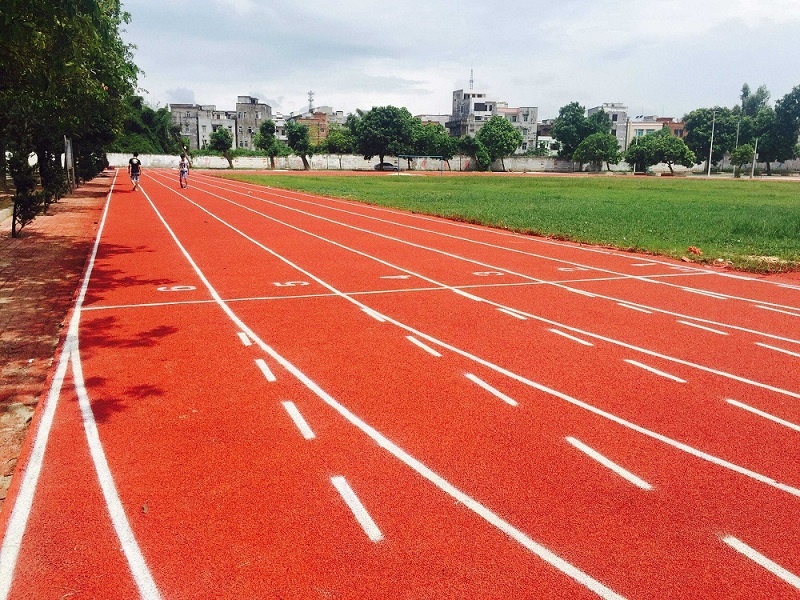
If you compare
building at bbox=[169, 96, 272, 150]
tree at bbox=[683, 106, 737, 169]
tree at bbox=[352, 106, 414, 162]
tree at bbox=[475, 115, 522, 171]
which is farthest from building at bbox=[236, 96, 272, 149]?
tree at bbox=[683, 106, 737, 169]

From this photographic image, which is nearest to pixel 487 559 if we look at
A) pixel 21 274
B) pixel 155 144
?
pixel 21 274

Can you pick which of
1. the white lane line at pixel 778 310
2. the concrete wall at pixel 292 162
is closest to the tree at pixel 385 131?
the concrete wall at pixel 292 162

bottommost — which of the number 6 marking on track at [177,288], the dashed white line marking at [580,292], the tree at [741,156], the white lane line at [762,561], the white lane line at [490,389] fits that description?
the white lane line at [762,561]

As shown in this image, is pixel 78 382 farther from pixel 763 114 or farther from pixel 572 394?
pixel 763 114

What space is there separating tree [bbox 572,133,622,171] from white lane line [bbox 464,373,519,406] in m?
87.1

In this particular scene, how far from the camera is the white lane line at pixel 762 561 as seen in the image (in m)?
3.14

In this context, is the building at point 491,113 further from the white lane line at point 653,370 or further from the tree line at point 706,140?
the white lane line at point 653,370

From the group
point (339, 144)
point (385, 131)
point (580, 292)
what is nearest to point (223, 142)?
point (339, 144)

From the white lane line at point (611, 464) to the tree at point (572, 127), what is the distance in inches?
3745

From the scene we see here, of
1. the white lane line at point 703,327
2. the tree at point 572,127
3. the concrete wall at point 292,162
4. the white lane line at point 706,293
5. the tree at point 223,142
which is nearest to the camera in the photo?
the white lane line at point 703,327

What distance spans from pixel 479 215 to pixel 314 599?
1896cm

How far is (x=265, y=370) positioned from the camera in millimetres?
6051

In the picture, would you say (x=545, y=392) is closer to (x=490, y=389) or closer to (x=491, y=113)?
(x=490, y=389)

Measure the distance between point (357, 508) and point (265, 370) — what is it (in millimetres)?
2615
